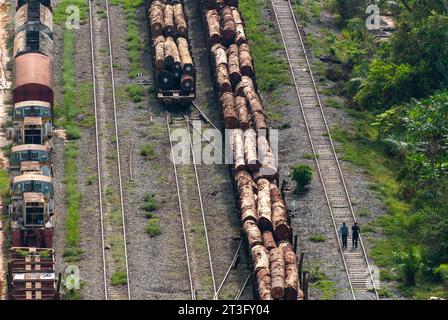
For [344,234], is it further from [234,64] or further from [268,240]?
[234,64]

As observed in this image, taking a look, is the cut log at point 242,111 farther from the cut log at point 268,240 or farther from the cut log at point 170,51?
the cut log at point 268,240

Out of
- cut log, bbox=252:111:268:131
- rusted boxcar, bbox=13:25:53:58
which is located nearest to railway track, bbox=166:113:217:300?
cut log, bbox=252:111:268:131

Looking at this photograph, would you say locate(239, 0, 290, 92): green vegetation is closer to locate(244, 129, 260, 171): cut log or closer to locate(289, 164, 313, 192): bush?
locate(244, 129, 260, 171): cut log

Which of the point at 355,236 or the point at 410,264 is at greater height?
the point at 355,236

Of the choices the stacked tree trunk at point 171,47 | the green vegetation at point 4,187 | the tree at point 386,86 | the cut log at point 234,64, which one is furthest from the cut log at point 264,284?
the stacked tree trunk at point 171,47

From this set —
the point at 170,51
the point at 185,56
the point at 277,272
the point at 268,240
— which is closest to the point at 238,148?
the point at 268,240

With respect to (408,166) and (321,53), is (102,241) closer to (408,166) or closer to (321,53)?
(408,166)

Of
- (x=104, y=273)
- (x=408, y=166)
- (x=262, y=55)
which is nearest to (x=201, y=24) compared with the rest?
(x=262, y=55)
